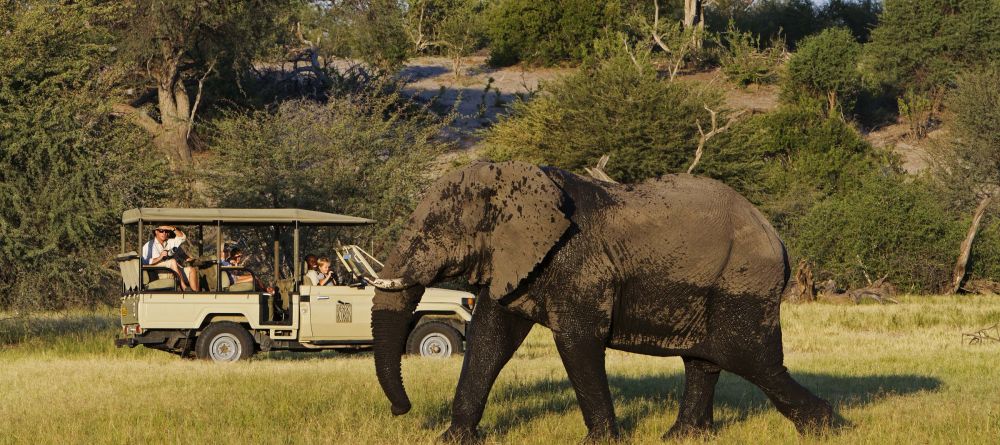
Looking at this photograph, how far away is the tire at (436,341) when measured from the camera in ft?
60.5

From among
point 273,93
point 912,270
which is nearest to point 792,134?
point 912,270

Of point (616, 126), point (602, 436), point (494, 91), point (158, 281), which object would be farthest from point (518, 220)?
point (494, 91)

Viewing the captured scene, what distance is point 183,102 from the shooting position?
49375 millimetres

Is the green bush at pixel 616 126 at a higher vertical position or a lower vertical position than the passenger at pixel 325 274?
higher

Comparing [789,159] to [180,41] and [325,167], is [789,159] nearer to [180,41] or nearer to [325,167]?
[180,41]

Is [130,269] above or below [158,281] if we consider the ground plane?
above

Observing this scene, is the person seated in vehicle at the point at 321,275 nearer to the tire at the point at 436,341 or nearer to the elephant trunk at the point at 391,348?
the tire at the point at 436,341

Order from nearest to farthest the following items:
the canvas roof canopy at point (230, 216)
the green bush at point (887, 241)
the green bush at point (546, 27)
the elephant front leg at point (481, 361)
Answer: the elephant front leg at point (481, 361) < the canvas roof canopy at point (230, 216) < the green bush at point (887, 241) < the green bush at point (546, 27)

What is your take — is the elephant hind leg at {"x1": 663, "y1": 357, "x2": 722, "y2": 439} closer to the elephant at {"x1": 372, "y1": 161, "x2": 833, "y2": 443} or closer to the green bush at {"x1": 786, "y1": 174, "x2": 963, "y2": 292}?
the elephant at {"x1": 372, "y1": 161, "x2": 833, "y2": 443}

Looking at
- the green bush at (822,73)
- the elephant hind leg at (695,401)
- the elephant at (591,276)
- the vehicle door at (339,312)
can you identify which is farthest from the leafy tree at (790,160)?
the elephant at (591,276)

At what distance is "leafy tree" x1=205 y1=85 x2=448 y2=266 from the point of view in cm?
2870

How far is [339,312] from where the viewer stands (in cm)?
1767

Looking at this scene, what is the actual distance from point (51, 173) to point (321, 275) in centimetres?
523

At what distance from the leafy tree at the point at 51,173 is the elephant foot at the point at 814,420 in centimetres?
1311
